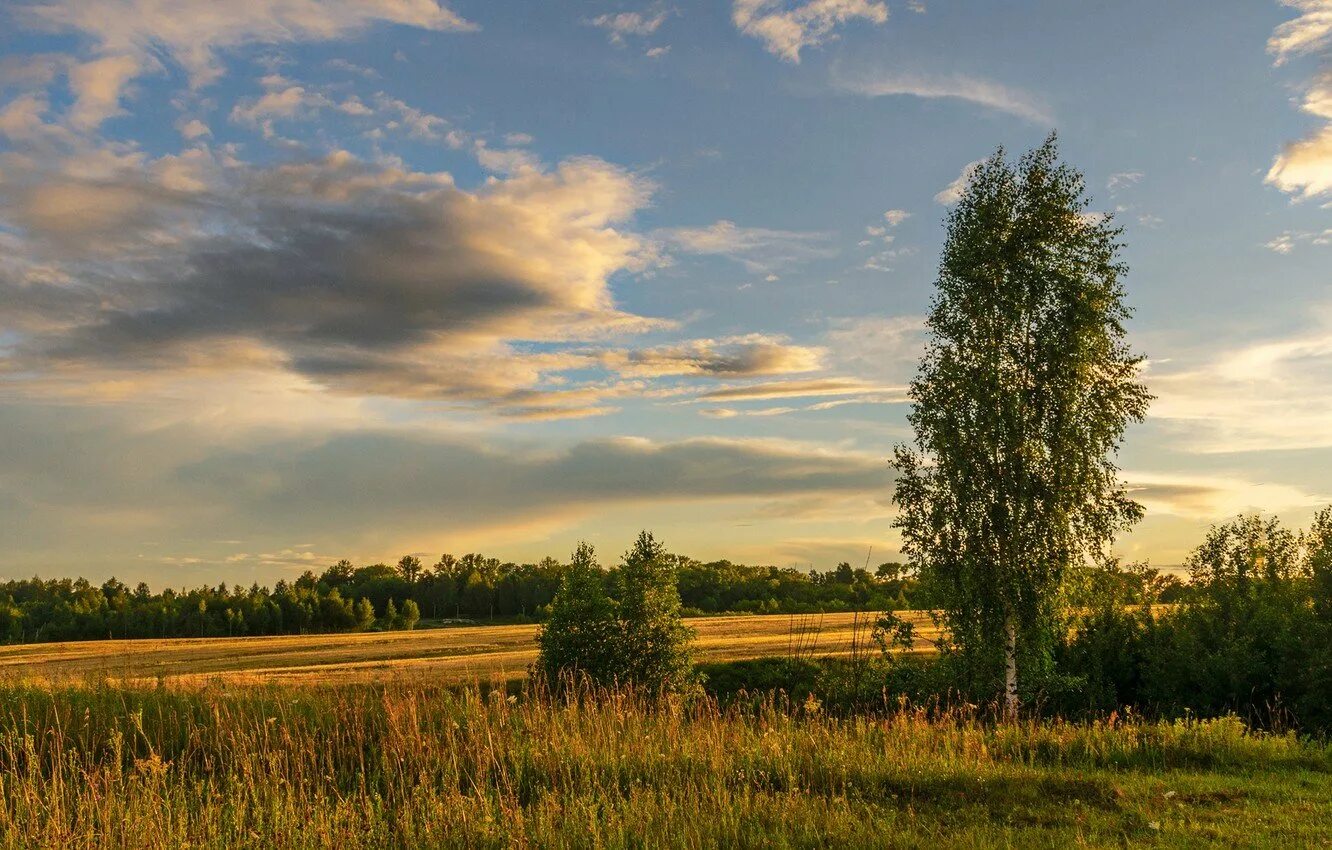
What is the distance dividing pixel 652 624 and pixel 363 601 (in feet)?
270

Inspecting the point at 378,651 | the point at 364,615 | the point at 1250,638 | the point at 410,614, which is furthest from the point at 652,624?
the point at 410,614

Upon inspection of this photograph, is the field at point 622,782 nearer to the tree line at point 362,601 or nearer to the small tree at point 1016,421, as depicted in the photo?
the small tree at point 1016,421

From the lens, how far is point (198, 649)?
70375 mm

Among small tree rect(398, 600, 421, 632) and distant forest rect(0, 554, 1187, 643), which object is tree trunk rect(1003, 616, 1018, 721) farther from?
small tree rect(398, 600, 421, 632)

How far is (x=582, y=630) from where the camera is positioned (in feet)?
104

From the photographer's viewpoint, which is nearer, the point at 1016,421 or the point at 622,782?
the point at 622,782

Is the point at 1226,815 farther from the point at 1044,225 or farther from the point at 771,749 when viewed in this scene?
the point at 1044,225

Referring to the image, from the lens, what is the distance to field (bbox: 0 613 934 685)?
50125 millimetres

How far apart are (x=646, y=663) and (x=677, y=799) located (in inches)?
818

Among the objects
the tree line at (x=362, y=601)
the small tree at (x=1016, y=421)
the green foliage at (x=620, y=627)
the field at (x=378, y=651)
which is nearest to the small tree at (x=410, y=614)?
the tree line at (x=362, y=601)

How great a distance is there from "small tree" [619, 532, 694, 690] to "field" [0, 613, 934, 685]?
1391 cm

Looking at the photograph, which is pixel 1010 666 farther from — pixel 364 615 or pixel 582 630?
pixel 364 615

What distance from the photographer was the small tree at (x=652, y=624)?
3123cm

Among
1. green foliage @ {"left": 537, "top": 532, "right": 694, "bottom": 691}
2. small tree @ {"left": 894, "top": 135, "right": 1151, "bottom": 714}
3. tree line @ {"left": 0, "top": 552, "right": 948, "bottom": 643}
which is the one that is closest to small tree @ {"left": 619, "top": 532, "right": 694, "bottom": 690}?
green foliage @ {"left": 537, "top": 532, "right": 694, "bottom": 691}
